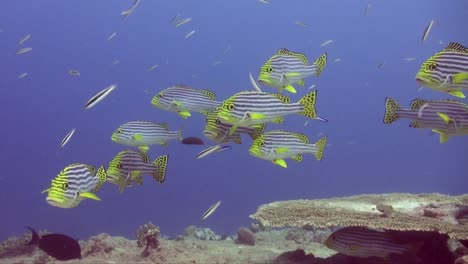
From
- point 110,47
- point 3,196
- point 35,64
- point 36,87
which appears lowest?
point 3,196

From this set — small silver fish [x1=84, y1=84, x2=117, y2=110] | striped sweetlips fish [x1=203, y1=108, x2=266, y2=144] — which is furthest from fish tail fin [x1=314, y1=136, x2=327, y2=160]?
small silver fish [x1=84, y1=84, x2=117, y2=110]

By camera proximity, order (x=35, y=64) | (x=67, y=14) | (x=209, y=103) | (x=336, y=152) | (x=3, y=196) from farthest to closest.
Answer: (x=336, y=152) < (x=35, y=64) < (x=67, y=14) < (x=3, y=196) < (x=209, y=103)

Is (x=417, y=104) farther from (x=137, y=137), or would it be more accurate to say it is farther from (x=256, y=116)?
(x=137, y=137)

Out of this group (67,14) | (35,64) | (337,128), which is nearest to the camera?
(67,14)

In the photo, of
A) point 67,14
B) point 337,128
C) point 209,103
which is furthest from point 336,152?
point 209,103

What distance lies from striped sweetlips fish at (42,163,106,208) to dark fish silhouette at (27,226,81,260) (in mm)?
1640

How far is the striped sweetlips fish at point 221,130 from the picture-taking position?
6402mm

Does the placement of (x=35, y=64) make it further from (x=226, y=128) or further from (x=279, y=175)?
(x=226, y=128)

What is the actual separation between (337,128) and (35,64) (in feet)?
217

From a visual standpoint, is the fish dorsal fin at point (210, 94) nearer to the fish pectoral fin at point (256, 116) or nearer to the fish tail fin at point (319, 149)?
the fish pectoral fin at point (256, 116)

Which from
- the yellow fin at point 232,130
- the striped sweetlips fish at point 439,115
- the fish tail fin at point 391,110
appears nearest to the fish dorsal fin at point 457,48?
the striped sweetlips fish at point 439,115

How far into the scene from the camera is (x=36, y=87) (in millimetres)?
78188

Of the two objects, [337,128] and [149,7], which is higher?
[149,7]

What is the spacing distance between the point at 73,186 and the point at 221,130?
225 cm
